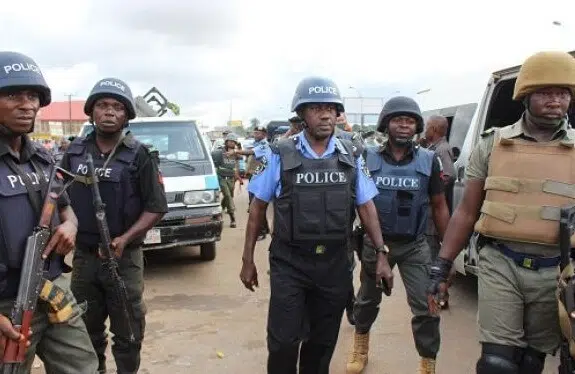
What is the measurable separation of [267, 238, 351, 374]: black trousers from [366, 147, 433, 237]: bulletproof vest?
72 centimetres

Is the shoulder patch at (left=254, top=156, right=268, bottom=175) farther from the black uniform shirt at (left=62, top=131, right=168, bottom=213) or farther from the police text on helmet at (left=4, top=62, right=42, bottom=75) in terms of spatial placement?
the police text on helmet at (left=4, top=62, right=42, bottom=75)

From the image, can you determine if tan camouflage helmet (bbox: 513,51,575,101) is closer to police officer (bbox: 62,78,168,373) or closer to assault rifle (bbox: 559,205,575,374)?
assault rifle (bbox: 559,205,575,374)

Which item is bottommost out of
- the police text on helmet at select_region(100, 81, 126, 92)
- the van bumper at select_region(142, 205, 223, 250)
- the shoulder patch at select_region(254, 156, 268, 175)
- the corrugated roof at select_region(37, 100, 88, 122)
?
the van bumper at select_region(142, 205, 223, 250)

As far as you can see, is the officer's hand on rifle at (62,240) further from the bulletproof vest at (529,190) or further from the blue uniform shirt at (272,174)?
the bulletproof vest at (529,190)

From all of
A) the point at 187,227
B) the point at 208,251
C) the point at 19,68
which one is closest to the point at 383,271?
the point at 19,68

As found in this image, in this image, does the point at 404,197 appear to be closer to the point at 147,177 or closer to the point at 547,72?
the point at 547,72

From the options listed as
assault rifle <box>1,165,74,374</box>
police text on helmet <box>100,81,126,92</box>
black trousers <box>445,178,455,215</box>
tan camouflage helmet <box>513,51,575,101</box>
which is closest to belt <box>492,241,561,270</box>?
tan camouflage helmet <box>513,51,575,101</box>

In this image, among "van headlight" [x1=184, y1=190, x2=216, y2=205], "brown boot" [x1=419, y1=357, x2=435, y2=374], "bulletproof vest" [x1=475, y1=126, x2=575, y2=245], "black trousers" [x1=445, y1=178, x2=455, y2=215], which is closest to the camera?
"bulletproof vest" [x1=475, y1=126, x2=575, y2=245]

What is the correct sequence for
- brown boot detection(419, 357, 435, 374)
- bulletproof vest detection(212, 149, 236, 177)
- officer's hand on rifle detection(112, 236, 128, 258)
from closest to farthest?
officer's hand on rifle detection(112, 236, 128, 258)
brown boot detection(419, 357, 435, 374)
bulletproof vest detection(212, 149, 236, 177)

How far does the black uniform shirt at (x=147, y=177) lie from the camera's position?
341 cm

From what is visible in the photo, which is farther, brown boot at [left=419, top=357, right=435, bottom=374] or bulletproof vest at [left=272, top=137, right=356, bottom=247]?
brown boot at [left=419, top=357, right=435, bottom=374]

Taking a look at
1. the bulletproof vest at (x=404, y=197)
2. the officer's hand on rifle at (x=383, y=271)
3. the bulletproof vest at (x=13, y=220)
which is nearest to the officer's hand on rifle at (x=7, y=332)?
the bulletproof vest at (x=13, y=220)

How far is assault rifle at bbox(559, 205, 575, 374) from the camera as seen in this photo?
2369 millimetres

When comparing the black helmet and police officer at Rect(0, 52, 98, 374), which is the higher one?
the black helmet
